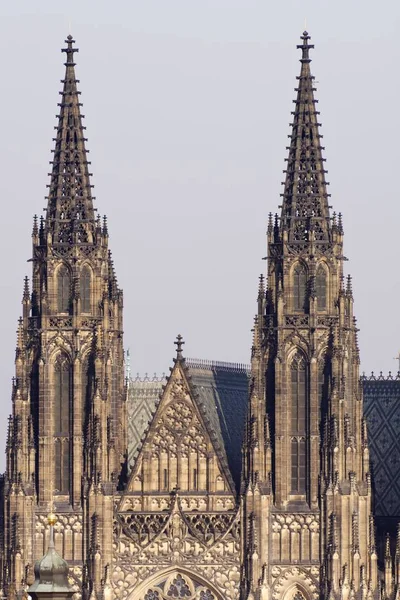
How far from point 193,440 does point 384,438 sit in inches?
460

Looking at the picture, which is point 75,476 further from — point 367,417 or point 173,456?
point 367,417

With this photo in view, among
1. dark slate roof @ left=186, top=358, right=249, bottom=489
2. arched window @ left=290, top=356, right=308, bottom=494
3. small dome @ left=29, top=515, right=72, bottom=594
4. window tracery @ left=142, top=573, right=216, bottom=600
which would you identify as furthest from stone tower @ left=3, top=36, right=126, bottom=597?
small dome @ left=29, top=515, right=72, bottom=594

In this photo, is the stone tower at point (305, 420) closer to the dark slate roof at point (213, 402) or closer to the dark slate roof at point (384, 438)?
the dark slate roof at point (213, 402)

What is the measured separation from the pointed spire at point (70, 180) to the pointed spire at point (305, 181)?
6.66 metres

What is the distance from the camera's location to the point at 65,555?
13300 centimetres

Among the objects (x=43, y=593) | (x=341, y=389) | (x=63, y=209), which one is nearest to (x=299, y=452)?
(x=341, y=389)

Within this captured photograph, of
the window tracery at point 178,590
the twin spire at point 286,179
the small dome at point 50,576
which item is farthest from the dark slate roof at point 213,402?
the small dome at point 50,576

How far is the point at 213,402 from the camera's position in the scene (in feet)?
456

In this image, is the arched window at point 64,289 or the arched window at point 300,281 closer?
the arched window at point 300,281

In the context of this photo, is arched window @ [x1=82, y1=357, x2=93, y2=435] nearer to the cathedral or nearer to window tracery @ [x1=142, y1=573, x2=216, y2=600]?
the cathedral

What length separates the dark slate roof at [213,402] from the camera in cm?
13725

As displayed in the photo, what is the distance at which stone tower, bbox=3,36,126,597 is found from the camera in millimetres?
133375

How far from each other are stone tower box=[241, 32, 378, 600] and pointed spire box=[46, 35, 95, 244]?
636 cm

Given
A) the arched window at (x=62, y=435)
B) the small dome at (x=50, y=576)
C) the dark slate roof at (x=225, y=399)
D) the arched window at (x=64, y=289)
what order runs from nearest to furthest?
the small dome at (x=50, y=576) → the arched window at (x=62, y=435) → the arched window at (x=64, y=289) → the dark slate roof at (x=225, y=399)
